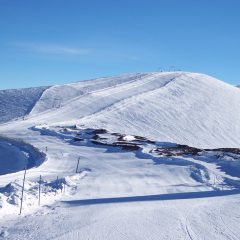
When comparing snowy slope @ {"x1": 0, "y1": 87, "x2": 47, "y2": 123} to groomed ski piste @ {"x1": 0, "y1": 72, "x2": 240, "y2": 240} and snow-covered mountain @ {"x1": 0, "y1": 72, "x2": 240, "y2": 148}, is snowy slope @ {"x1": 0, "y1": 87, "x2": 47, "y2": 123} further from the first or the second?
groomed ski piste @ {"x1": 0, "y1": 72, "x2": 240, "y2": 240}

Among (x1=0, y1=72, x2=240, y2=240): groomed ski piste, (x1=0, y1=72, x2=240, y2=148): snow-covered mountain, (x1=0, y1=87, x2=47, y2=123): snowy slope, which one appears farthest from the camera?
(x1=0, y1=87, x2=47, y2=123): snowy slope

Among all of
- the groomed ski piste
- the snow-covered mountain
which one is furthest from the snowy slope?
the groomed ski piste

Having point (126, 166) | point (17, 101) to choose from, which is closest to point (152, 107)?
point (17, 101)

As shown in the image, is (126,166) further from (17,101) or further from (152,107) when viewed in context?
(17,101)

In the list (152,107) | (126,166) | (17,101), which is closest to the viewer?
(126,166)

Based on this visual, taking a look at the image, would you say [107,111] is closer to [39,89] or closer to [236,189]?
[39,89]

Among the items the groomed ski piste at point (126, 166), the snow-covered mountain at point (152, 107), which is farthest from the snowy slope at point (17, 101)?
the groomed ski piste at point (126, 166)
